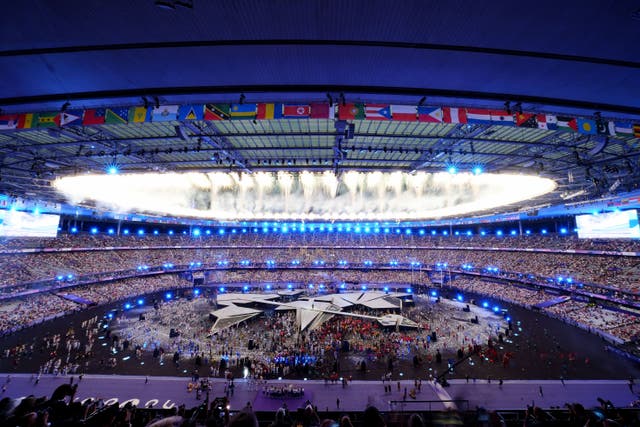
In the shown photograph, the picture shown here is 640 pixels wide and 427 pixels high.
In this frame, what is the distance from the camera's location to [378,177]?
19203 millimetres

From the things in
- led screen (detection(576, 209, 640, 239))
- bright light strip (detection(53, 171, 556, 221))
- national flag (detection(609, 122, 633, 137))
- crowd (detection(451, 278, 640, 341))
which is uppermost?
bright light strip (detection(53, 171, 556, 221))

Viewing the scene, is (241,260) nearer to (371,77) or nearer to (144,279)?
(144,279)

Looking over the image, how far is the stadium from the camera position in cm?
475

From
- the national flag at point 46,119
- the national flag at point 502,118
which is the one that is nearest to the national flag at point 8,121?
the national flag at point 46,119

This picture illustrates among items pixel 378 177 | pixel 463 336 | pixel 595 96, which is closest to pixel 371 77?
pixel 595 96

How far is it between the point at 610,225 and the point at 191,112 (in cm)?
4026

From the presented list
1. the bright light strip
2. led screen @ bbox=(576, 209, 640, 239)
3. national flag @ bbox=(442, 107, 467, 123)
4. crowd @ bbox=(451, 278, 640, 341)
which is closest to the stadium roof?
national flag @ bbox=(442, 107, 467, 123)

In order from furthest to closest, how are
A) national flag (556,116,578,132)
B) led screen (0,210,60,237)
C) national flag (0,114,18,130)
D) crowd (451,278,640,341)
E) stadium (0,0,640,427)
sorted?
1. led screen (0,210,60,237)
2. crowd (451,278,640,341)
3. national flag (556,116,578,132)
4. national flag (0,114,18,130)
5. stadium (0,0,640,427)

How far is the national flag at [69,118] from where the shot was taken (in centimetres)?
761

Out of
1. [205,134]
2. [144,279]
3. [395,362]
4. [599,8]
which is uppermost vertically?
[205,134]

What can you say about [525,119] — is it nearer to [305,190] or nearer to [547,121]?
[547,121]

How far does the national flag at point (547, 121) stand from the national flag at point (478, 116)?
155cm

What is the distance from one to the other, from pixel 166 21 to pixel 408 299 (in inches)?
1330

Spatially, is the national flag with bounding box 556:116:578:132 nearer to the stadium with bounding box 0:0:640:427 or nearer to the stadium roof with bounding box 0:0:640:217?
the stadium with bounding box 0:0:640:427
